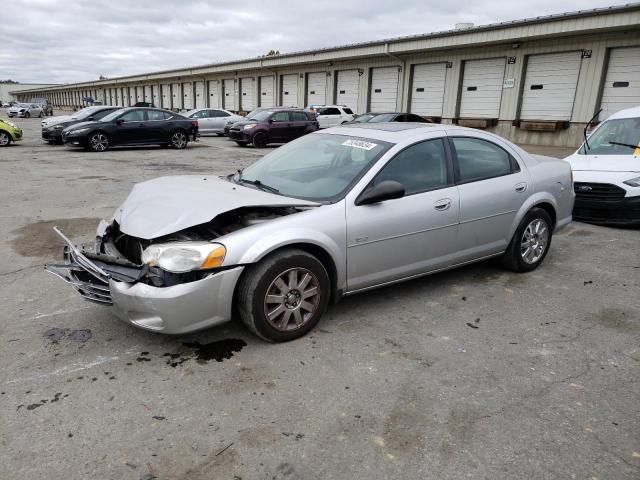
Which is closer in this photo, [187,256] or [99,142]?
[187,256]

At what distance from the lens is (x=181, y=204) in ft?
11.8

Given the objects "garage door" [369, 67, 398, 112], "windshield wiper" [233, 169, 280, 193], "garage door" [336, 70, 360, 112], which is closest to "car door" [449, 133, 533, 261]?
"windshield wiper" [233, 169, 280, 193]

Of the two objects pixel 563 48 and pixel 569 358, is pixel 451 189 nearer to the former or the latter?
pixel 569 358

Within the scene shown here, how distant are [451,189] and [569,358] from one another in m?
1.66

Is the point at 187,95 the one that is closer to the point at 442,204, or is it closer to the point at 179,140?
the point at 179,140

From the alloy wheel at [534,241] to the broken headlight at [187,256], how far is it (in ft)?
10.7

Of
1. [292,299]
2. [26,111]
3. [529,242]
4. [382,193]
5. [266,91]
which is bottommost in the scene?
[292,299]

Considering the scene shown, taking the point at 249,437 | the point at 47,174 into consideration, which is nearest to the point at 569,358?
the point at 249,437

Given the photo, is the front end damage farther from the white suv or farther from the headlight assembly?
the white suv

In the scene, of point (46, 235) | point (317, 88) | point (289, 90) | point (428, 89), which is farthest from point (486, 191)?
point (289, 90)

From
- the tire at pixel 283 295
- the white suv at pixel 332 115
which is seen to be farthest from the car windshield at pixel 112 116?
the tire at pixel 283 295

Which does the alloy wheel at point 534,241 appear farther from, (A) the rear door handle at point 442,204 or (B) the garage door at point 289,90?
(B) the garage door at point 289,90

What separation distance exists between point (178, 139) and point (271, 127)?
12.0ft

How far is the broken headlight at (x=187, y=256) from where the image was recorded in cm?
316
